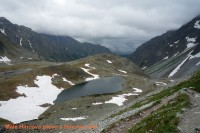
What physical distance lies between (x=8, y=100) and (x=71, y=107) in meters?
22.9

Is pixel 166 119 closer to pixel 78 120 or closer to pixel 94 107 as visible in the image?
pixel 78 120

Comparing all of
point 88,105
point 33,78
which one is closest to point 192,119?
point 88,105

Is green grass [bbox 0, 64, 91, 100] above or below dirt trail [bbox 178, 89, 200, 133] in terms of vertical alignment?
above

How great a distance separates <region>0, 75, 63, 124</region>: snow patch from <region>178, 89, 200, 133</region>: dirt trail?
56.6 m

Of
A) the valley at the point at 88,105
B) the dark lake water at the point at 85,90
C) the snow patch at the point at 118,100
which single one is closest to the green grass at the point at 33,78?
the valley at the point at 88,105

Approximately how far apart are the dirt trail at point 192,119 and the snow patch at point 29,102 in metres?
56.6

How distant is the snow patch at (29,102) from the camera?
81.8m

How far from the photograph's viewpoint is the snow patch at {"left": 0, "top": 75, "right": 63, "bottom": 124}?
81.8m

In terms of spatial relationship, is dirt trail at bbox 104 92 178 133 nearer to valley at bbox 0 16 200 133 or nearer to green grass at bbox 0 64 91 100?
valley at bbox 0 16 200 133

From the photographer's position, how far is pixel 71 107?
294 ft

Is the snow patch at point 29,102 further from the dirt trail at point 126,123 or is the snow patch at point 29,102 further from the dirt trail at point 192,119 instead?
the dirt trail at point 192,119

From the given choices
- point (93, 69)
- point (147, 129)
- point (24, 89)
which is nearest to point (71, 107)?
point (24, 89)

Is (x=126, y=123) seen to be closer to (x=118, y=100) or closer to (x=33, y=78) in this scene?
(x=118, y=100)

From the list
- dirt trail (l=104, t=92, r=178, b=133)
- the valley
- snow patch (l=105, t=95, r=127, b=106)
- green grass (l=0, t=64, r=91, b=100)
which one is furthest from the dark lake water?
dirt trail (l=104, t=92, r=178, b=133)
